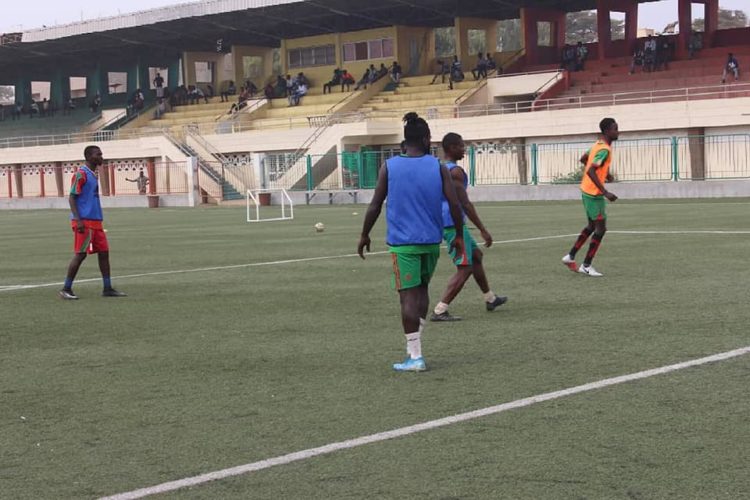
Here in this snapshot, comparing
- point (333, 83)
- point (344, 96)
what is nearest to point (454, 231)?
point (344, 96)

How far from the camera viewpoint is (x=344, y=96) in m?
61.2

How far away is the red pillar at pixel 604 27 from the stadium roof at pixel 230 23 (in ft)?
4.95

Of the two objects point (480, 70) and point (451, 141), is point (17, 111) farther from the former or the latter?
point (451, 141)

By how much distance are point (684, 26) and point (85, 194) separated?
1754 inches

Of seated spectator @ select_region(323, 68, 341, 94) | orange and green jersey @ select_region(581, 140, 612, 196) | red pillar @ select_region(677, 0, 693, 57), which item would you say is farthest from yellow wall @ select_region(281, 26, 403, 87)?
orange and green jersey @ select_region(581, 140, 612, 196)

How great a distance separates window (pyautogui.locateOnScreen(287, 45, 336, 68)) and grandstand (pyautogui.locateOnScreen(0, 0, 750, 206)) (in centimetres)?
9

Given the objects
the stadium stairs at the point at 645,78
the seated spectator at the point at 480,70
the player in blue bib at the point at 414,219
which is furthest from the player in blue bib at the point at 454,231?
the seated spectator at the point at 480,70

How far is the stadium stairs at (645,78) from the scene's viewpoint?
162 ft

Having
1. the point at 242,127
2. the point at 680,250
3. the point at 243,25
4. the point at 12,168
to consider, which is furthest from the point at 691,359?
the point at 12,168

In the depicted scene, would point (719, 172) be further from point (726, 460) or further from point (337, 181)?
point (726, 460)

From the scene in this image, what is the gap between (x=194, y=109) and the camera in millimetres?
69562

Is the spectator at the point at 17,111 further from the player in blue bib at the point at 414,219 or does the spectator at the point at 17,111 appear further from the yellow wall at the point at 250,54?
the player in blue bib at the point at 414,219

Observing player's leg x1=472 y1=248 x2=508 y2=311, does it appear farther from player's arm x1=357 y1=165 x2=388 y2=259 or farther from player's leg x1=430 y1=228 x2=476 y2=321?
player's arm x1=357 y1=165 x2=388 y2=259

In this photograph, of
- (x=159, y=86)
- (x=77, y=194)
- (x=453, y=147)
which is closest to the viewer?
(x=453, y=147)
